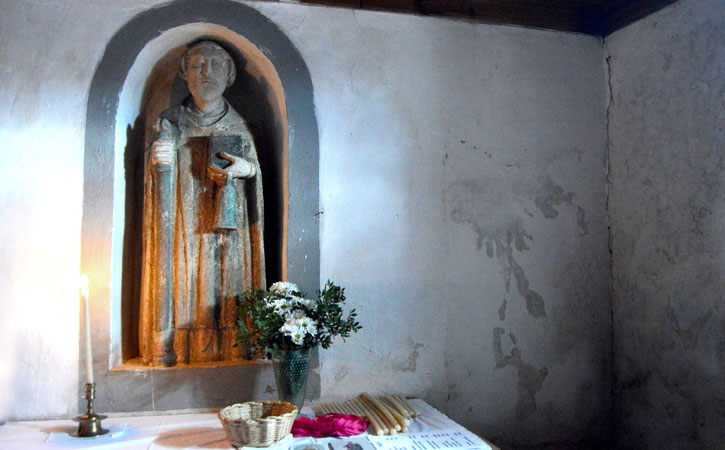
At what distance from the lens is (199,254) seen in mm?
2670

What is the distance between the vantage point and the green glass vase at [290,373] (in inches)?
90.8

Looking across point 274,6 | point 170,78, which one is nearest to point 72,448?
point 170,78

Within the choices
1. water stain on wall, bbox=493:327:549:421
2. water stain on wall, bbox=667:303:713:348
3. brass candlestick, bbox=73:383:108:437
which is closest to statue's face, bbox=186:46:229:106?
brass candlestick, bbox=73:383:108:437

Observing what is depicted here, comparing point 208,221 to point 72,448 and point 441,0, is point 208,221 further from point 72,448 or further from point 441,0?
point 441,0

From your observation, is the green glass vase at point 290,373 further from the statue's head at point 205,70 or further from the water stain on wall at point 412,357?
the statue's head at point 205,70

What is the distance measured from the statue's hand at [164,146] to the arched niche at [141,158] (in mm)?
166

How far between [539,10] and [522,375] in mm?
1903

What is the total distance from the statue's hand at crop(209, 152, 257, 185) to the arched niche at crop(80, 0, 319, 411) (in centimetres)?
19

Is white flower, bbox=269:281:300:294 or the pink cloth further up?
white flower, bbox=269:281:300:294

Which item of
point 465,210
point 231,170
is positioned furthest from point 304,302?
point 465,210

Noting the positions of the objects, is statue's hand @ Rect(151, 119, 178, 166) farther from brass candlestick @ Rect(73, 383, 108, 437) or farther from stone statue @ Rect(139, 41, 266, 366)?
brass candlestick @ Rect(73, 383, 108, 437)

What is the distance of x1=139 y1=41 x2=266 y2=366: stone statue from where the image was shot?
2604 mm

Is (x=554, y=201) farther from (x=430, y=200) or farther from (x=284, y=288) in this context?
(x=284, y=288)

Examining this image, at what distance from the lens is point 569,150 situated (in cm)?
307
